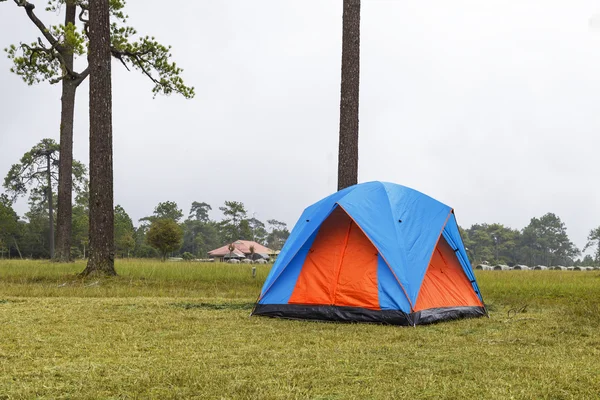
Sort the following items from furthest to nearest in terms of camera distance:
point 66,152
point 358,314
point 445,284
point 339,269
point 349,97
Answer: point 66,152 → point 349,97 → point 445,284 → point 339,269 → point 358,314

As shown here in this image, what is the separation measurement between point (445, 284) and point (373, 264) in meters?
1.07

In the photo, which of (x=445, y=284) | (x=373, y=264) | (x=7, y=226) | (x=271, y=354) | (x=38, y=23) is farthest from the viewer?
(x=7, y=226)

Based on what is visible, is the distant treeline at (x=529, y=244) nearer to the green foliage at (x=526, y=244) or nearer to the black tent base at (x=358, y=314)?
the green foliage at (x=526, y=244)

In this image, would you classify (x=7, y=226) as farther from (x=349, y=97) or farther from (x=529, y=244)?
(x=529, y=244)

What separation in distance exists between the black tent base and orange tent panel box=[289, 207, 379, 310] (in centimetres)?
7

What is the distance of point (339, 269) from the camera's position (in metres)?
6.83

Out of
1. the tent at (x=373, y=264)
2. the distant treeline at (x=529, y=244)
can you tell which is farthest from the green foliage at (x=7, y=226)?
the distant treeline at (x=529, y=244)

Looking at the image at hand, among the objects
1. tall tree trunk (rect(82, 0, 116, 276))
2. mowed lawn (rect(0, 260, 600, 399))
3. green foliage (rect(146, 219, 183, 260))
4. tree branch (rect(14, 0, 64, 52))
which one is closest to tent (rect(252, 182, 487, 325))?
mowed lawn (rect(0, 260, 600, 399))

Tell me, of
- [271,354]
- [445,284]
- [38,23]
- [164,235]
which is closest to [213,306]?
[445,284]

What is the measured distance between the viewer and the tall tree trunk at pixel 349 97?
401 inches

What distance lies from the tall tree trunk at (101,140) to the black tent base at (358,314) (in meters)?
5.83

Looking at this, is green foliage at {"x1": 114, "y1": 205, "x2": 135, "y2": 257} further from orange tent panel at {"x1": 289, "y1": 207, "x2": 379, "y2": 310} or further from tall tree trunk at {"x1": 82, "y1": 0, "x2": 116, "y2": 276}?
orange tent panel at {"x1": 289, "y1": 207, "x2": 379, "y2": 310}

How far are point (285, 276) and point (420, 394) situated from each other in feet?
12.9

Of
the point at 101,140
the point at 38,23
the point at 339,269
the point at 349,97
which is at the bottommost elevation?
the point at 339,269
